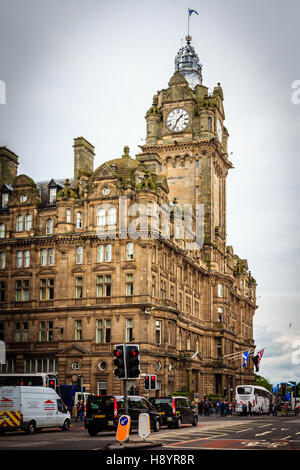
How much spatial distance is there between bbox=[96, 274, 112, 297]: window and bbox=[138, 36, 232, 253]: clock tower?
101ft

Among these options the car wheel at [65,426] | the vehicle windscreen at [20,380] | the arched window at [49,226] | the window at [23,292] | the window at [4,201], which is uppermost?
the window at [4,201]

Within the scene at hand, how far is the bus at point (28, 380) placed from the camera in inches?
2047

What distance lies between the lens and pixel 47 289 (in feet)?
232

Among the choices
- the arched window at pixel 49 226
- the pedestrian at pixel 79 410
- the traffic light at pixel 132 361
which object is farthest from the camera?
the arched window at pixel 49 226

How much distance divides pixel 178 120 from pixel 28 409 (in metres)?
69.0

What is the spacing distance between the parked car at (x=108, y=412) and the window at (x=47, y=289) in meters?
33.6

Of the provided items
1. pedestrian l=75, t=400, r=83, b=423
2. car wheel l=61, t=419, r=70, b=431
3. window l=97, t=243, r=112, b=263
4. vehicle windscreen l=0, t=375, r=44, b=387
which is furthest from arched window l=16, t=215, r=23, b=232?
car wheel l=61, t=419, r=70, b=431

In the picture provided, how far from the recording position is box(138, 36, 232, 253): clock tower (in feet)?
318

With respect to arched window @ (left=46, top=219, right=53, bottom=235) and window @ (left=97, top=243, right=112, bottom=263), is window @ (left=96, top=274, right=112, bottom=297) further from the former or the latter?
arched window @ (left=46, top=219, right=53, bottom=235)

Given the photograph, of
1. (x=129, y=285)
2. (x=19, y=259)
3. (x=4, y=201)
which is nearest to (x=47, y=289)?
(x=19, y=259)

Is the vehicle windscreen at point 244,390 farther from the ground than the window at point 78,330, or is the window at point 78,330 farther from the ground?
the window at point 78,330

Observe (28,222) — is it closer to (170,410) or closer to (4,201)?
(4,201)

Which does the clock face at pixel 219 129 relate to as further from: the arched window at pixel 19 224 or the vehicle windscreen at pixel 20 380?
the vehicle windscreen at pixel 20 380

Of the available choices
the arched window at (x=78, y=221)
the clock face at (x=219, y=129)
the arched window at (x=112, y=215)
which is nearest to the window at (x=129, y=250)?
the arched window at (x=112, y=215)
